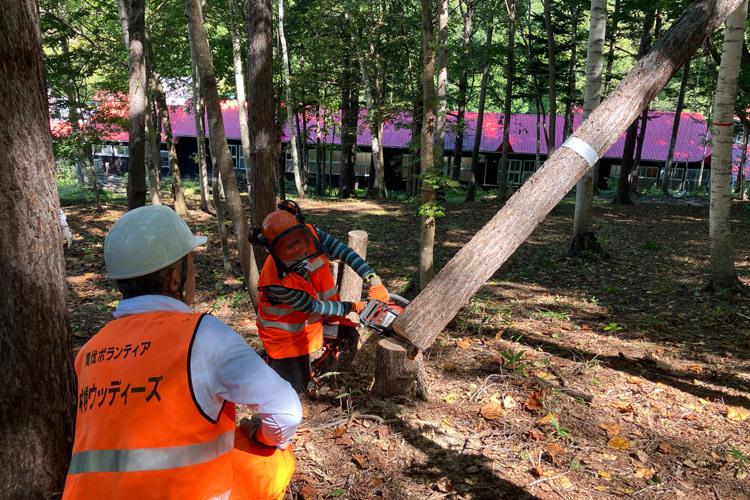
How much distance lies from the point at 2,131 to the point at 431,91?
12.5ft

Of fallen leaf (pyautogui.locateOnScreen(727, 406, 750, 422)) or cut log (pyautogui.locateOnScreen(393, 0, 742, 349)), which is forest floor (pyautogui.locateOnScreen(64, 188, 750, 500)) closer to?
fallen leaf (pyautogui.locateOnScreen(727, 406, 750, 422))

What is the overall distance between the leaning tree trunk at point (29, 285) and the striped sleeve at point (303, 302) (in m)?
1.38

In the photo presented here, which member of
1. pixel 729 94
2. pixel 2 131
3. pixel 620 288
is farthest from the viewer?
pixel 620 288

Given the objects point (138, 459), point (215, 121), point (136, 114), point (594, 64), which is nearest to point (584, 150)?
point (138, 459)

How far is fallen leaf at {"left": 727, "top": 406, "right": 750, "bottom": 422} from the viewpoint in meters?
3.66

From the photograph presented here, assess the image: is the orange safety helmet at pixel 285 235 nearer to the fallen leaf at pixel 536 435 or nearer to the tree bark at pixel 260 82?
the fallen leaf at pixel 536 435

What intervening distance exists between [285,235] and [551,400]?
2.55 m

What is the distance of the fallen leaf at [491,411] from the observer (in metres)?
3.72

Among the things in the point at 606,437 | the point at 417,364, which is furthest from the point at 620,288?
the point at 417,364

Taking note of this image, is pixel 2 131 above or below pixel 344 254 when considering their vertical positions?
above

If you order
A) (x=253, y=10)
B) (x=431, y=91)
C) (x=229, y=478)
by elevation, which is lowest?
(x=229, y=478)

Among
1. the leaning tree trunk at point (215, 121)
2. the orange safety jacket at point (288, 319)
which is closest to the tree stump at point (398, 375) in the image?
the orange safety jacket at point (288, 319)

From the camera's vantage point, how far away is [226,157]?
19.4 feet

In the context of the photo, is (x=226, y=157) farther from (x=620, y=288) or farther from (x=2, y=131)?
(x=620, y=288)
